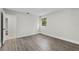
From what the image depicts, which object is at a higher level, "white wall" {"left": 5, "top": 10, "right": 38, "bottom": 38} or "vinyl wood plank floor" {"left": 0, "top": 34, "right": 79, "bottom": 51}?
"white wall" {"left": 5, "top": 10, "right": 38, "bottom": 38}

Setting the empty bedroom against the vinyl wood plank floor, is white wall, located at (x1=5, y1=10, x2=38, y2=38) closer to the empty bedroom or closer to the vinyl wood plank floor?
the empty bedroom

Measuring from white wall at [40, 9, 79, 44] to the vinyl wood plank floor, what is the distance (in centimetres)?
16

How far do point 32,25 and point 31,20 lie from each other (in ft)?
0.50

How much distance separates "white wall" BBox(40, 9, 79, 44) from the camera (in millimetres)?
2203

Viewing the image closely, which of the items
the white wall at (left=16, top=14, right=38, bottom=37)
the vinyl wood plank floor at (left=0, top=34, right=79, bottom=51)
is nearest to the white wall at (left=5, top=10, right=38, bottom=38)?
the white wall at (left=16, top=14, right=38, bottom=37)

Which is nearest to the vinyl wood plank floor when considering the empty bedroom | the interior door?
the empty bedroom

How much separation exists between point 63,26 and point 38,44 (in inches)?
35.7

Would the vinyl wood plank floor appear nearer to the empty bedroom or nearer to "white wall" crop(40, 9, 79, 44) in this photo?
the empty bedroom

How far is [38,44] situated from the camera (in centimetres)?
219

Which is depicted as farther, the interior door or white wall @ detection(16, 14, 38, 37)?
white wall @ detection(16, 14, 38, 37)

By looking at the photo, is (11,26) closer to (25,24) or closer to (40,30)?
(25,24)

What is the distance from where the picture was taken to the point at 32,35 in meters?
2.24

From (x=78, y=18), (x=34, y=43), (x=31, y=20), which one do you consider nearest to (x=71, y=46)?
(x=78, y=18)

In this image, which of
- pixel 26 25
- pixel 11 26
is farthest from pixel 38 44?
pixel 11 26
